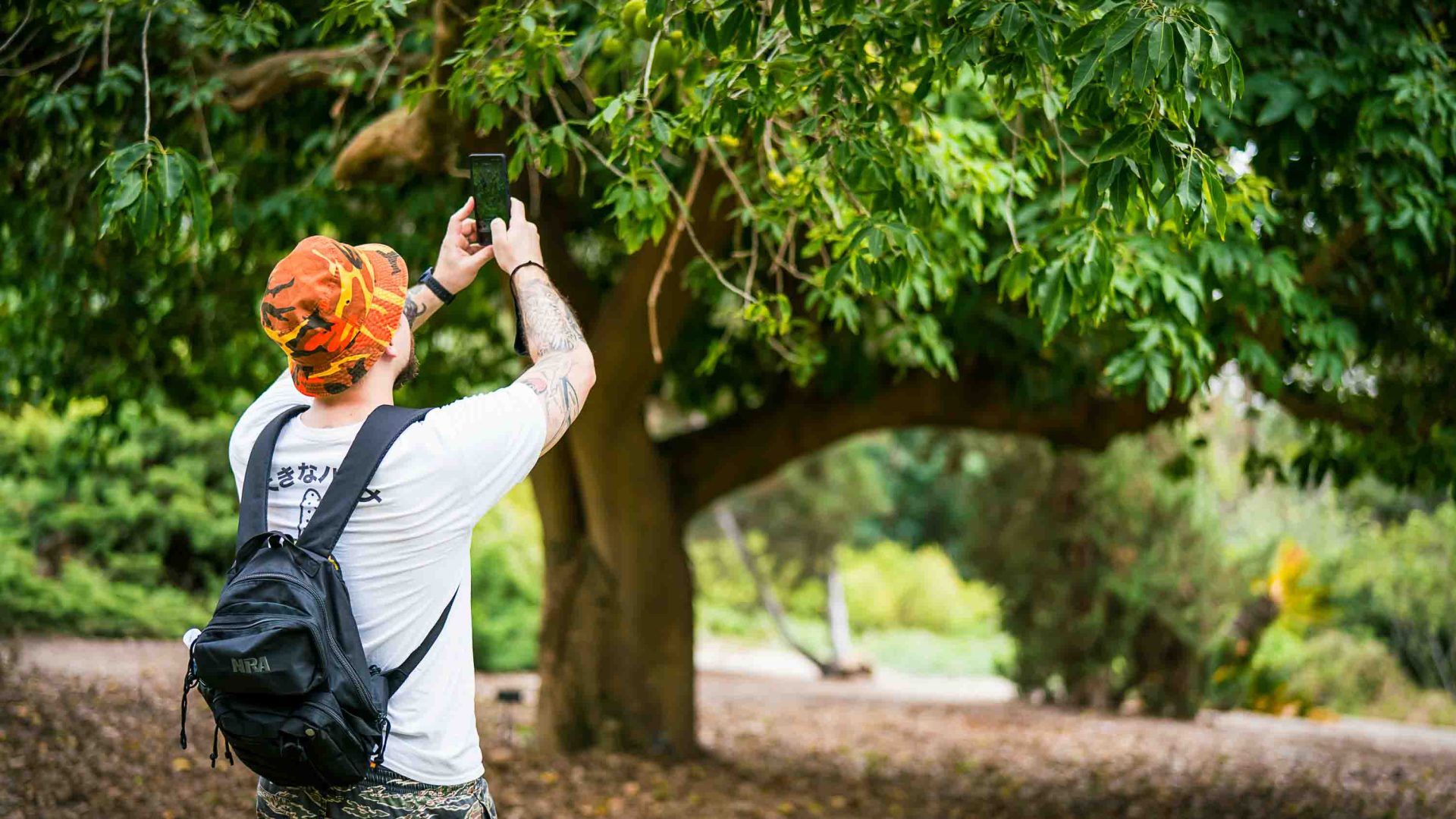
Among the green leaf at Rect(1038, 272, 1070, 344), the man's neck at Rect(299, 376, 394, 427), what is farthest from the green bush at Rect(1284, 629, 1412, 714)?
the man's neck at Rect(299, 376, 394, 427)

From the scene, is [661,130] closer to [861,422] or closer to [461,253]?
[461,253]

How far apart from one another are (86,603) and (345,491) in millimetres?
10398

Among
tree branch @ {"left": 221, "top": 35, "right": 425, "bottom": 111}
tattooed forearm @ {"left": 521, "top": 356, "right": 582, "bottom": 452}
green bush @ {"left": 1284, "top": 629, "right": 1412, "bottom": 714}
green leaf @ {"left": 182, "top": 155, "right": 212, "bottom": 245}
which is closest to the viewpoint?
tattooed forearm @ {"left": 521, "top": 356, "right": 582, "bottom": 452}

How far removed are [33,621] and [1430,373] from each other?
10.8m

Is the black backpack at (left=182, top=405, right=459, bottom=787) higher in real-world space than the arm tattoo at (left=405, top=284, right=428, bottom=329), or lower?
lower

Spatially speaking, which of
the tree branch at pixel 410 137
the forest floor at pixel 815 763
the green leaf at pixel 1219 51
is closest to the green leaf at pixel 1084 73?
the green leaf at pixel 1219 51

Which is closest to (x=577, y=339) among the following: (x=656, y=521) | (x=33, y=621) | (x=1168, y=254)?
(x=1168, y=254)

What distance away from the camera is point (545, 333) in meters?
2.31

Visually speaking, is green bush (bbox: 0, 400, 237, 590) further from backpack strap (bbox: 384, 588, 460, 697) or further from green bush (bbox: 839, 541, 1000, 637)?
green bush (bbox: 839, 541, 1000, 637)

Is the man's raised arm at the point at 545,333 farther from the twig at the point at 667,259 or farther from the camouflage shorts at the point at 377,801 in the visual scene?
the twig at the point at 667,259

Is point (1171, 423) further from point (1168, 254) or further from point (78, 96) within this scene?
point (78, 96)

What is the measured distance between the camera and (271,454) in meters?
2.21

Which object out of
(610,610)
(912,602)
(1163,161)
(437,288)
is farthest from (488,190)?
(912,602)

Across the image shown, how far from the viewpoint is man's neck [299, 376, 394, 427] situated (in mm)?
2191
